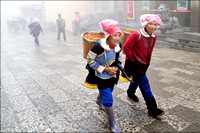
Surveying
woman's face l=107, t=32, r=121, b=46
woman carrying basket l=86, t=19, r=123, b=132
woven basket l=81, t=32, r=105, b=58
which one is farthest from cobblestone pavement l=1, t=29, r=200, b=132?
woman's face l=107, t=32, r=121, b=46

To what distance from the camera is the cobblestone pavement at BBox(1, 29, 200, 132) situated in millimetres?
3137

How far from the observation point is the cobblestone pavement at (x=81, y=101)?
3137 millimetres

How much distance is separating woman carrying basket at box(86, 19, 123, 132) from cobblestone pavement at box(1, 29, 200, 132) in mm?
537

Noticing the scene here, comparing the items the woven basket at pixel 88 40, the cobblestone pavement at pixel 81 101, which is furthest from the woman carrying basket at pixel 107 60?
the cobblestone pavement at pixel 81 101

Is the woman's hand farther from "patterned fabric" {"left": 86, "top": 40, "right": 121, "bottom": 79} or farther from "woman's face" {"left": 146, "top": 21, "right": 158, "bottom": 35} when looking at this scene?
"woman's face" {"left": 146, "top": 21, "right": 158, "bottom": 35}

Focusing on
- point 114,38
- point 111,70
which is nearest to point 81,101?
point 111,70

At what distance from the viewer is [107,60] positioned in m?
2.83

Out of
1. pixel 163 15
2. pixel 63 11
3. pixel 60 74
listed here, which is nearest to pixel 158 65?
pixel 60 74

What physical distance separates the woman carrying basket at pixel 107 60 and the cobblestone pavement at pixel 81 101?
537 millimetres

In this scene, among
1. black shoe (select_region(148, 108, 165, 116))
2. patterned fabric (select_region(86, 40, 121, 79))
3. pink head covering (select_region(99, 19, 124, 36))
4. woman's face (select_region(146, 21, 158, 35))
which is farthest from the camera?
black shoe (select_region(148, 108, 165, 116))

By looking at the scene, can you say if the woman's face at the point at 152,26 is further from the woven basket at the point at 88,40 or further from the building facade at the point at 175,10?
the building facade at the point at 175,10

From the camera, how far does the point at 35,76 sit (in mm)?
5895

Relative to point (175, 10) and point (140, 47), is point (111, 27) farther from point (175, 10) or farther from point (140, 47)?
point (175, 10)

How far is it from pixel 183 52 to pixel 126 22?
28.8 feet
